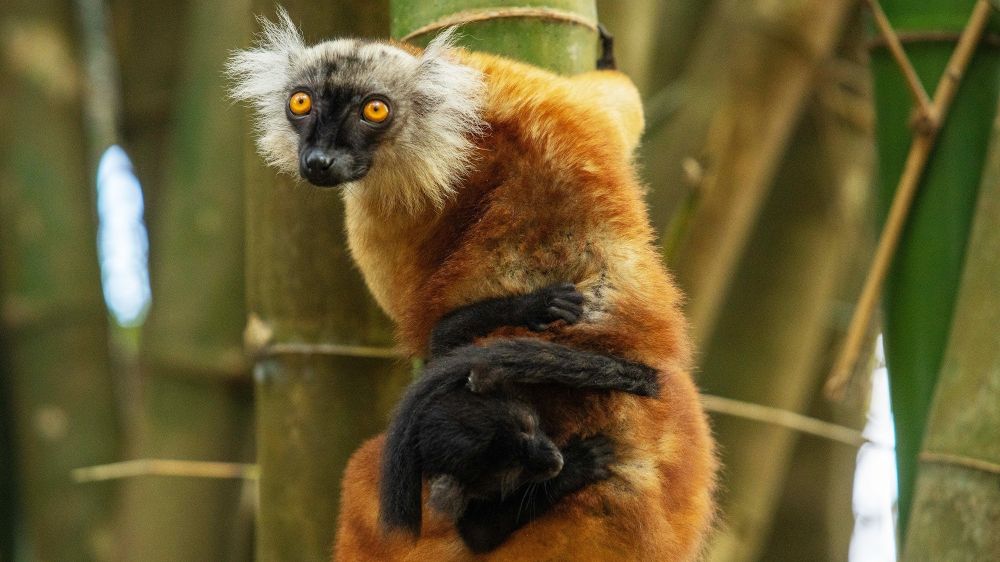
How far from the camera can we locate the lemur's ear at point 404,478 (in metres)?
2.75

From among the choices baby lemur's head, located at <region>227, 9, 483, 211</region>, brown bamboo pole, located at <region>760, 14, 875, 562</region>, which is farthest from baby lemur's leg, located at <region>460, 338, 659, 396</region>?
brown bamboo pole, located at <region>760, 14, 875, 562</region>

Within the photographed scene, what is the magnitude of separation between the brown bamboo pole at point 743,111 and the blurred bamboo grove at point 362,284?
0.04 feet

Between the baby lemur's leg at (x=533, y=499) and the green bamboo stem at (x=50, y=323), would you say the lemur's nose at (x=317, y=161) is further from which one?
the green bamboo stem at (x=50, y=323)

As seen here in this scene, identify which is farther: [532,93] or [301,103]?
[301,103]

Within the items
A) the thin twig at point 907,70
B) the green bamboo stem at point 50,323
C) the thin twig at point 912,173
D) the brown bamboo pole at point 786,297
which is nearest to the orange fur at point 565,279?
the thin twig at point 912,173

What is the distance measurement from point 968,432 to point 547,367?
0.99 metres

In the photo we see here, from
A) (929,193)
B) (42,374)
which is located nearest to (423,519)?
(929,193)

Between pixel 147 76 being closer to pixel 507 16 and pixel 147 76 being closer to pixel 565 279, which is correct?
pixel 507 16

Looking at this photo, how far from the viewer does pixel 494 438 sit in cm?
270

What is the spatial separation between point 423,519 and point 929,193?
5.72 ft

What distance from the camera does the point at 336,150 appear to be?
325 cm

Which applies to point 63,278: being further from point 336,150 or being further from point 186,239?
point 336,150

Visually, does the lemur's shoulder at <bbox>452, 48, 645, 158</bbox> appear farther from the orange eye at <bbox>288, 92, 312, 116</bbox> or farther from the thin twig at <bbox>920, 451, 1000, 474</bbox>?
the thin twig at <bbox>920, 451, 1000, 474</bbox>

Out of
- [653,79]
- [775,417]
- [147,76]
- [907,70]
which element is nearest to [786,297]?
[775,417]
